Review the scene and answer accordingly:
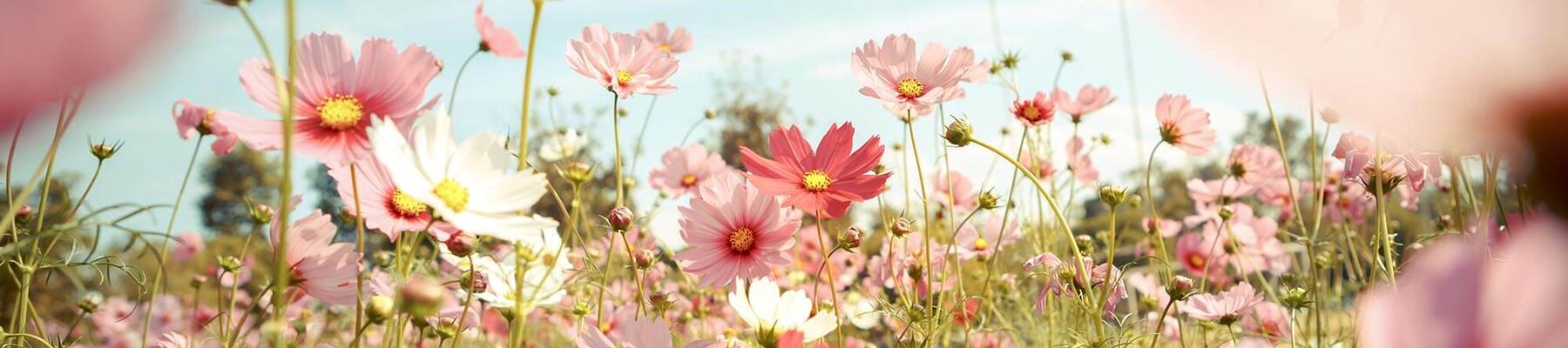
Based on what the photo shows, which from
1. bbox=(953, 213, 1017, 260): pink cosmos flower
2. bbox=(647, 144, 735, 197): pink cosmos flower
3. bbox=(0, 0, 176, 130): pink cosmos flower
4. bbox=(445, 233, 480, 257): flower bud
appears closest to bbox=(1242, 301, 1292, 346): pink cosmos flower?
bbox=(953, 213, 1017, 260): pink cosmos flower

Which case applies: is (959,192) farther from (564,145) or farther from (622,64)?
(622,64)

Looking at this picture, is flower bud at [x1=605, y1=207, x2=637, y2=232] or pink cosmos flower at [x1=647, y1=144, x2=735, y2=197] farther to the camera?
pink cosmos flower at [x1=647, y1=144, x2=735, y2=197]

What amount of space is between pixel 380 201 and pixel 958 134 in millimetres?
366

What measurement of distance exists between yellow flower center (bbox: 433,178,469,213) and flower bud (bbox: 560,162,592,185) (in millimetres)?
276

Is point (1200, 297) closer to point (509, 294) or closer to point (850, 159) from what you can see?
point (850, 159)

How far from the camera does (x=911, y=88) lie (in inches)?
28.8

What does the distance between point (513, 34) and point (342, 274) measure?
20 centimetres

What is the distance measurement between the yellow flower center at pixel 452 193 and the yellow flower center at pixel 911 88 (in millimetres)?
431

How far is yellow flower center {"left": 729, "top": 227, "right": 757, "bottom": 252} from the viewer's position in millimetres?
648

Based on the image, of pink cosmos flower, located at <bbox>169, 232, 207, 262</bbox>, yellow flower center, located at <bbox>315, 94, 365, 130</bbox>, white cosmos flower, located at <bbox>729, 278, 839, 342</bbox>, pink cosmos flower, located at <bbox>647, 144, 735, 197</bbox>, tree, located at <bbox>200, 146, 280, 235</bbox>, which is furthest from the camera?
tree, located at <bbox>200, 146, 280, 235</bbox>

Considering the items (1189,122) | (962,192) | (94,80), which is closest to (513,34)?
(94,80)

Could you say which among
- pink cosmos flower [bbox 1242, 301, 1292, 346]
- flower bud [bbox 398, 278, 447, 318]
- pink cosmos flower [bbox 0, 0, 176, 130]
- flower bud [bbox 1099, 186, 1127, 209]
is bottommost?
pink cosmos flower [bbox 1242, 301, 1292, 346]

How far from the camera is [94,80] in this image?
0.44 feet

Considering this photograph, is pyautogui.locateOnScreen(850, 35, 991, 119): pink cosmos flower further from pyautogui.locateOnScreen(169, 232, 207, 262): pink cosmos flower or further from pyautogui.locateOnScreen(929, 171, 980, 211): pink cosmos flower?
pyautogui.locateOnScreen(169, 232, 207, 262): pink cosmos flower
